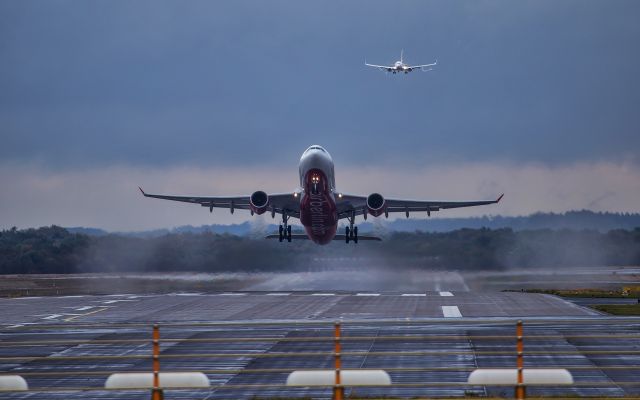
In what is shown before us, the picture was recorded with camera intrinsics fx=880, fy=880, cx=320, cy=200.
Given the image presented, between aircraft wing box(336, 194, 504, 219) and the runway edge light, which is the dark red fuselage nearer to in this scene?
aircraft wing box(336, 194, 504, 219)

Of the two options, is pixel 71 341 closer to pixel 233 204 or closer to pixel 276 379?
pixel 276 379

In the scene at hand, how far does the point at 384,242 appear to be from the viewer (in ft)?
216

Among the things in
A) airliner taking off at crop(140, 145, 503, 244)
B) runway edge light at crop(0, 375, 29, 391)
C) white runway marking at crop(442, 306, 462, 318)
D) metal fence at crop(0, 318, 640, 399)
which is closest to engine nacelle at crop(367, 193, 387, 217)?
airliner taking off at crop(140, 145, 503, 244)

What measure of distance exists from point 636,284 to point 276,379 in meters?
44.6

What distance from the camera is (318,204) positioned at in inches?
1838

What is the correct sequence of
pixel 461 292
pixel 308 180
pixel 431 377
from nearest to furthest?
1. pixel 431 377
2. pixel 308 180
3. pixel 461 292

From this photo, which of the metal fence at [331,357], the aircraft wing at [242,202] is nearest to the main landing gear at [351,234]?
the aircraft wing at [242,202]

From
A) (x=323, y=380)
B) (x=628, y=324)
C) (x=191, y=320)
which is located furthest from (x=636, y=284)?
(x=323, y=380)

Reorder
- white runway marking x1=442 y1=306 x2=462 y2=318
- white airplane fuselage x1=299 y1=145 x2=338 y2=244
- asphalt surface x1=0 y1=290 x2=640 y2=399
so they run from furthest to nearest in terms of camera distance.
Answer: white airplane fuselage x1=299 y1=145 x2=338 y2=244, white runway marking x1=442 y1=306 x2=462 y2=318, asphalt surface x1=0 y1=290 x2=640 y2=399

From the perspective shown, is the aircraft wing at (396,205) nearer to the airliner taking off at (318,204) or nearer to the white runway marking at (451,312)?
the airliner taking off at (318,204)

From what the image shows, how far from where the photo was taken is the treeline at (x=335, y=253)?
63.6 m

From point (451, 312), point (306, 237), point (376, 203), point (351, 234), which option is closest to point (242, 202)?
point (306, 237)

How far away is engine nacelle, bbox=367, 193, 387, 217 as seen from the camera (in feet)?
164

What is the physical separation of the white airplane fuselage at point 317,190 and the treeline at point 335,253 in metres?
13.8
